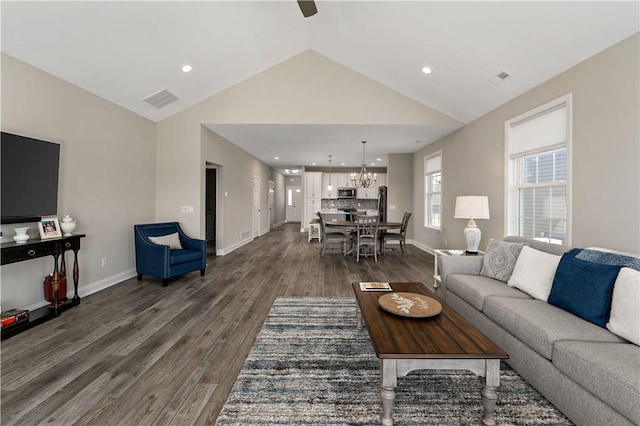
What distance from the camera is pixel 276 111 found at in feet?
16.5

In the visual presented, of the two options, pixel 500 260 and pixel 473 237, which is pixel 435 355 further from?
pixel 473 237

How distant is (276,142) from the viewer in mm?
6688

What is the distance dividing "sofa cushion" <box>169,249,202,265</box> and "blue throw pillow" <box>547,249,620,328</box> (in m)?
4.21

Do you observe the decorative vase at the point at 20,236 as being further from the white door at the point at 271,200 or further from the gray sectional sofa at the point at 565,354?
the white door at the point at 271,200

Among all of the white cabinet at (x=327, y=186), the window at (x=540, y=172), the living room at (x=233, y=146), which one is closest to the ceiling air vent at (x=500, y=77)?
the living room at (x=233, y=146)

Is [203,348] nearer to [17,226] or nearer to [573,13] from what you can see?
[17,226]

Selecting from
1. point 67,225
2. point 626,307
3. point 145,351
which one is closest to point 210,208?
point 67,225

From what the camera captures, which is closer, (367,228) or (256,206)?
(367,228)

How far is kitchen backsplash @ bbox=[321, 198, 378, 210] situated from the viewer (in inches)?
458

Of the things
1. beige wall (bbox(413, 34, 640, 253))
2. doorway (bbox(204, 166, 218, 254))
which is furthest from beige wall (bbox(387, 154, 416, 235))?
doorway (bbox(204, 166, 218, 254))

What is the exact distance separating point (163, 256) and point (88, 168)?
1.45 m

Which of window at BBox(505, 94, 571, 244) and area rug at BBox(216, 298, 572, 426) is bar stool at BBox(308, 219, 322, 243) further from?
area rug at BBox(216, 298, 572, 426)

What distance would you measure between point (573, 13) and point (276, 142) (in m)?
5.29

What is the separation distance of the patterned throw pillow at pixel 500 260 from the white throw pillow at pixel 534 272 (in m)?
0.12
